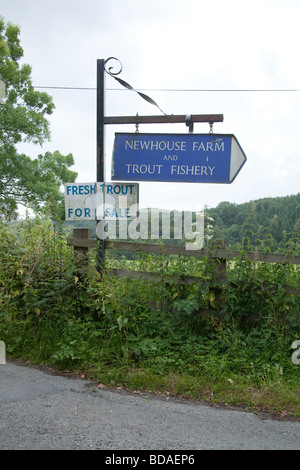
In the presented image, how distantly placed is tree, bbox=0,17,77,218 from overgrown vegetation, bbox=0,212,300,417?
17.3m

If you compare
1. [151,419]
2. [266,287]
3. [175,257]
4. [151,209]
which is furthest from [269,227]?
[151,419]

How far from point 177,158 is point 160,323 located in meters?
2.35

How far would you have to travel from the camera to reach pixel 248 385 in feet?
15.2

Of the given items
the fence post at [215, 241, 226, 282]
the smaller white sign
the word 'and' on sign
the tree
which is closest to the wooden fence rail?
the fence post at [215, 241, 226, 282]

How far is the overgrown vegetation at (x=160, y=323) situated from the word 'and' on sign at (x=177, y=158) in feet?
3.03

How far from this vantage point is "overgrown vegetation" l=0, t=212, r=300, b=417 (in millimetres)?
4766

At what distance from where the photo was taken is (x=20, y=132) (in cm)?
2406

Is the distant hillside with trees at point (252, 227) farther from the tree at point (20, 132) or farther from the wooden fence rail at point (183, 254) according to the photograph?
the tree at point (20, 132)

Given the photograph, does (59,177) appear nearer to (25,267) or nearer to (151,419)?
(25,267)

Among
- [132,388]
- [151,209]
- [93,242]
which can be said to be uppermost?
[151,209]

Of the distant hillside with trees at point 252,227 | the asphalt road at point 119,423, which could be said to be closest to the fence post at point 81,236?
the distant hillside with trees at point 252,227

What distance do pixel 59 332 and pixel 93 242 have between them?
1.37m

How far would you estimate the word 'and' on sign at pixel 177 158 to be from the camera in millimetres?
6027

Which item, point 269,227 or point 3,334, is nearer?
point 269,227
